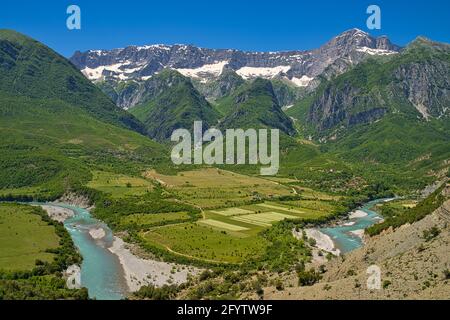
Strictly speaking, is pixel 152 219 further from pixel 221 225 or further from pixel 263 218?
pixel 263 218

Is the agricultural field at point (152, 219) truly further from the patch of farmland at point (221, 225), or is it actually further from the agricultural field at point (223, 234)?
the patch of farmland at point (221, 225)

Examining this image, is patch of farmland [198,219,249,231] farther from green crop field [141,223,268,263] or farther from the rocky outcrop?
the rocky outcrop

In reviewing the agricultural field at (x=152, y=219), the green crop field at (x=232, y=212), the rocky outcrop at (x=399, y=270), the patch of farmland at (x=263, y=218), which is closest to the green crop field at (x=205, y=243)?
the agricultural field at (x=152, y=219)

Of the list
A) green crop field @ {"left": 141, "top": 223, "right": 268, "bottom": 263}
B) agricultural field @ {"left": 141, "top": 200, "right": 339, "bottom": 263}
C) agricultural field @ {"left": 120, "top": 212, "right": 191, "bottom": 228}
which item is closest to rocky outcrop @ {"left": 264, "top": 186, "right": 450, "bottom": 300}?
green crop field @ {"left": 141, "top": 223, "right": 268, "bottom": 263}

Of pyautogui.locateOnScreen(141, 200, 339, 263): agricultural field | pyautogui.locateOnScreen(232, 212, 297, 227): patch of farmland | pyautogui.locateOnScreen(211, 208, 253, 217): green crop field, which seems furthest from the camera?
pyautogui.locateOnScreen(211, 208, 253, 217): green crop field

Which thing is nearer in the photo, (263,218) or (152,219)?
(152,219)

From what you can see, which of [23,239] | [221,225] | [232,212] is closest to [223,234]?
[221,225]

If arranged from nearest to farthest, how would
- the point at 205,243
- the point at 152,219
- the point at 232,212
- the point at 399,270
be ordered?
1. the point at 399,270
2. the point at 205,243
3. the point at 152,219
4. the point at 232,212
